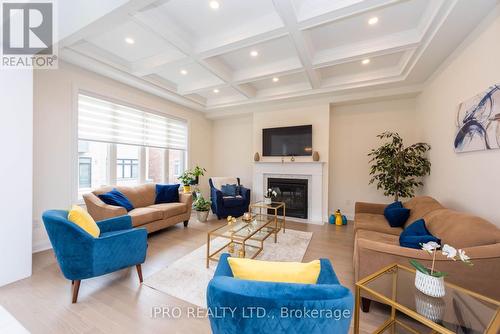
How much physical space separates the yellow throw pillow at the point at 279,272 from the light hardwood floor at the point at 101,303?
1.00m

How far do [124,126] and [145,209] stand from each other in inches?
68.3

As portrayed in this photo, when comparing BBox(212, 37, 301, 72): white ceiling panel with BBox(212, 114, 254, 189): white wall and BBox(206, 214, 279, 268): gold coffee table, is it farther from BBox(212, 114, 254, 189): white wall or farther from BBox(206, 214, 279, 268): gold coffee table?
BBox(206, 214, 279, 268): gold coffee table

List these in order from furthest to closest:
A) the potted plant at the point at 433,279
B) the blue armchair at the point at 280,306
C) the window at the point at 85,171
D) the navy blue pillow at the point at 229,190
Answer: the navy blue pillow at the point at 229,190 → the window at the point at 85,171 → the potted plant at the point at 433,279 → the blue armchair at the point at 280,306

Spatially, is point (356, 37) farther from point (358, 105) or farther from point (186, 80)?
point (186, 80)

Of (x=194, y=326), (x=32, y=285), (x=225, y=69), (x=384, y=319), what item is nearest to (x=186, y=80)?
(x=225, y=69)

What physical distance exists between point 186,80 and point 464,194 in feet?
15.7

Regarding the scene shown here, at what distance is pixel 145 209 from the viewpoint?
3.39 meters

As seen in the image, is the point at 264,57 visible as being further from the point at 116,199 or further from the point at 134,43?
the point at 116,199

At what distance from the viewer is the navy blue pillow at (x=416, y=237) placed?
168cm

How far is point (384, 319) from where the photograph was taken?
1648mm

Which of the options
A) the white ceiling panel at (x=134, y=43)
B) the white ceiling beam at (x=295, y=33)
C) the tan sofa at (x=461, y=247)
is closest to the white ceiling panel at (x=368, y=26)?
the white ceiling beam at (x=295, y=33)

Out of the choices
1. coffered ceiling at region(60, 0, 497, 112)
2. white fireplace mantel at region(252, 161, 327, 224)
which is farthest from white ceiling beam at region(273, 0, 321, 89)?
white fireplace mantel at region(252, 161, 327, 224)

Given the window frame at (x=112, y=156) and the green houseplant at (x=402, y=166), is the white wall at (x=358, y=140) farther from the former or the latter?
the window frame at (x=112, y=156)

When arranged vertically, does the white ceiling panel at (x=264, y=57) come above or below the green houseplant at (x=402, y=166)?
above
